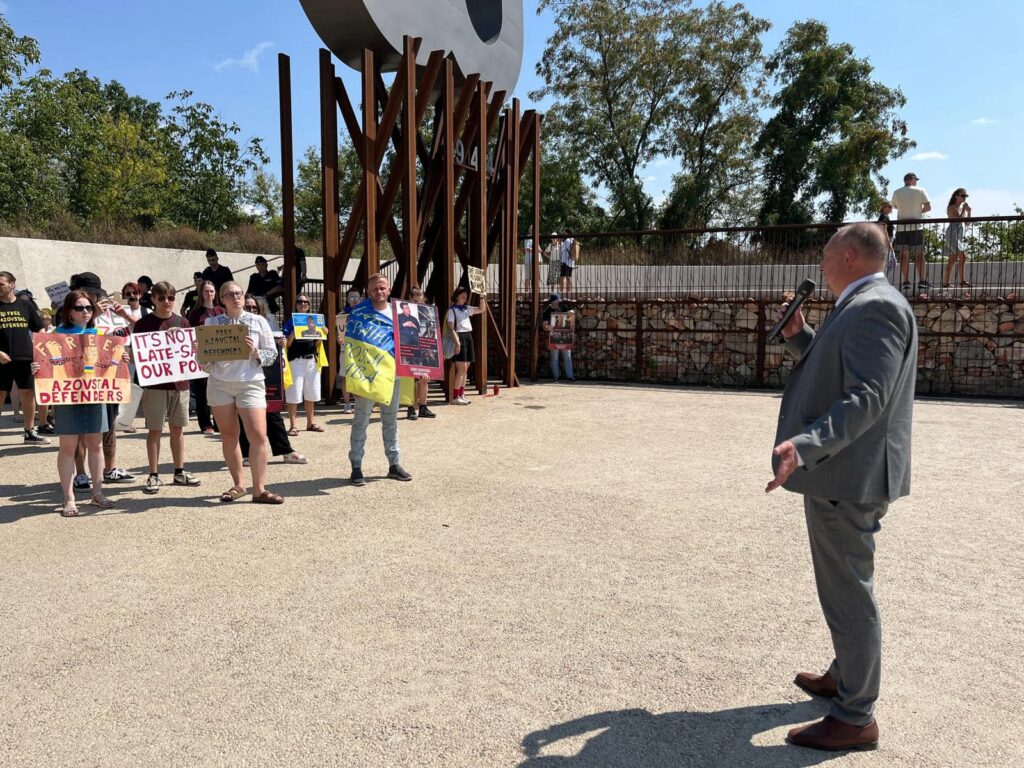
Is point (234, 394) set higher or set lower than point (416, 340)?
lower

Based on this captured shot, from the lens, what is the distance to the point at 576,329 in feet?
56.7

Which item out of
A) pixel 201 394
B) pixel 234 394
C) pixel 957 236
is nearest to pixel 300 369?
pixel 201 394

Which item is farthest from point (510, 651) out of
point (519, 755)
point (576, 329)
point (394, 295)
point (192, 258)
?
point (192, 258)

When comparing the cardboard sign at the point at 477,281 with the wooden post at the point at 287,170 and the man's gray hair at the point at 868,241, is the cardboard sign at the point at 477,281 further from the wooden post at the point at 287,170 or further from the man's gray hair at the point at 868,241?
the man's gray hair at the point at 868,241

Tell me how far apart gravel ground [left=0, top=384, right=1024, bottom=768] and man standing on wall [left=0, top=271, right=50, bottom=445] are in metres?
2.02

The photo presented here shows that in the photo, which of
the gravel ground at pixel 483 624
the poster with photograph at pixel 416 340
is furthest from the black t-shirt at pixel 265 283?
the gravel ground at pixel 483 624

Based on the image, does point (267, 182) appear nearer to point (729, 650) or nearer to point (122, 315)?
point (122, 315)

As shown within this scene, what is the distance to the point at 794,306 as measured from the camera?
9.68ft

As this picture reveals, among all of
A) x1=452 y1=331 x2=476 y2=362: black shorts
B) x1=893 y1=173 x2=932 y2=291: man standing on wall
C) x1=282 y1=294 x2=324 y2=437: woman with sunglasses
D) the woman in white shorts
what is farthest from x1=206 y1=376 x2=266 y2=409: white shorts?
x1=893 y1=173 x2=932 y2=291: man standing on wall

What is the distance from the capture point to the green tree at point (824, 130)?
31.9m

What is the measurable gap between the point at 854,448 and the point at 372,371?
4.77m

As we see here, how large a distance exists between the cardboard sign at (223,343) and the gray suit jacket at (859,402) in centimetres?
453

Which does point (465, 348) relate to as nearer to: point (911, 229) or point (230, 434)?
point (230, 434)

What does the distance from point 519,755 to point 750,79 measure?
38183mm
